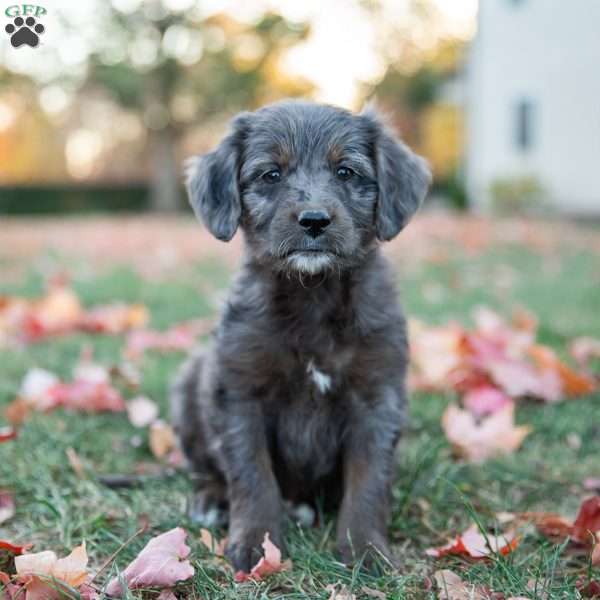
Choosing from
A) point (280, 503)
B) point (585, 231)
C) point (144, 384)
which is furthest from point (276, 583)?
point (585, 231)

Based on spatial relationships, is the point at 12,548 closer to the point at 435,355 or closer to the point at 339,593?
the point at 339,593

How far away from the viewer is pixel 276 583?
7.38ft

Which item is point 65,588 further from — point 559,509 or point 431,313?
point 431,313

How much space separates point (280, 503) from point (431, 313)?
3.87 meters

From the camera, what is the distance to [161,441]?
3439mm

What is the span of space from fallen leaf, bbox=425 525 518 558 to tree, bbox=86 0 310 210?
23.5m

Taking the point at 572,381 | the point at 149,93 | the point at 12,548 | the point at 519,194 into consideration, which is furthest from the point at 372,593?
the point at 149,93

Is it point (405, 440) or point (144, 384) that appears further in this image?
point (144, 384)

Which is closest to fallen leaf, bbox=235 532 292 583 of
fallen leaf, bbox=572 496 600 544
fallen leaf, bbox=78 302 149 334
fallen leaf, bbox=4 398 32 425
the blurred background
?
fallen leaf, bbox=572 496 600 544

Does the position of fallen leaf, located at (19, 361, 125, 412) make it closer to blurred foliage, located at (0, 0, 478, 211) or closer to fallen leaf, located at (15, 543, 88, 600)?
fallen leaf, located at (15, 543, 88, 600)

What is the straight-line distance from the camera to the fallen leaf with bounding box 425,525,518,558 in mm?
2307

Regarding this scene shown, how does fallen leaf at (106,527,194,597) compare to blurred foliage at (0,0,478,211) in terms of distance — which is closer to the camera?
fallen leaf at (106,527,194,597)

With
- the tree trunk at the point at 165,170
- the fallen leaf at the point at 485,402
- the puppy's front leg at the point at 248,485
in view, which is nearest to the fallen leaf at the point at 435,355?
the fallen leaf at the point at 485,402

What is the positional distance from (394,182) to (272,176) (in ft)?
1.47
